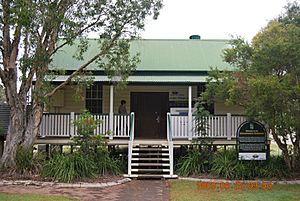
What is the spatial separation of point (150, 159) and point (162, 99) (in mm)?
4557

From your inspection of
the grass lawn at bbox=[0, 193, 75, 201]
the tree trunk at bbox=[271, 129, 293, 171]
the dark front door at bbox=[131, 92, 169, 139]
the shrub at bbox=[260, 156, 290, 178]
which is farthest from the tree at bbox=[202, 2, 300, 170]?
the grass lawn at bbox=[0, 193, 75, 201]

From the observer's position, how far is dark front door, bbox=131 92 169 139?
54.4 feet

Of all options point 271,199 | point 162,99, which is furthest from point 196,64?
point 271,199

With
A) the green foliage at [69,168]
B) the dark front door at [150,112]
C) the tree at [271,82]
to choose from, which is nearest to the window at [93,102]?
the dark front door at [150,112]

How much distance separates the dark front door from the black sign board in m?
4.87

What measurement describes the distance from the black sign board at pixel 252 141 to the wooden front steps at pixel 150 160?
258 cm

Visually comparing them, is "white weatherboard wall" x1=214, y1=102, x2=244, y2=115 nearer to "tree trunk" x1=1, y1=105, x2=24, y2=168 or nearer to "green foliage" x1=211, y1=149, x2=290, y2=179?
"green foliage" x1=211, y1=149, x2=290, y2=179

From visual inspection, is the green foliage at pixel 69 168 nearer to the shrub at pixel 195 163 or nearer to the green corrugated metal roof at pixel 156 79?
the shrub at pixel 195 163

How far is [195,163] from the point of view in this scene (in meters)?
12.7

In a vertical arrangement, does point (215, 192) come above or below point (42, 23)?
below

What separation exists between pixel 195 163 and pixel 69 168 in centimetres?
447

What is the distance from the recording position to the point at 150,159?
42.0 feet

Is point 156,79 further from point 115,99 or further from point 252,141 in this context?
point 252,141

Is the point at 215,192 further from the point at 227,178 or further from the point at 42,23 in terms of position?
the point at 42,23
